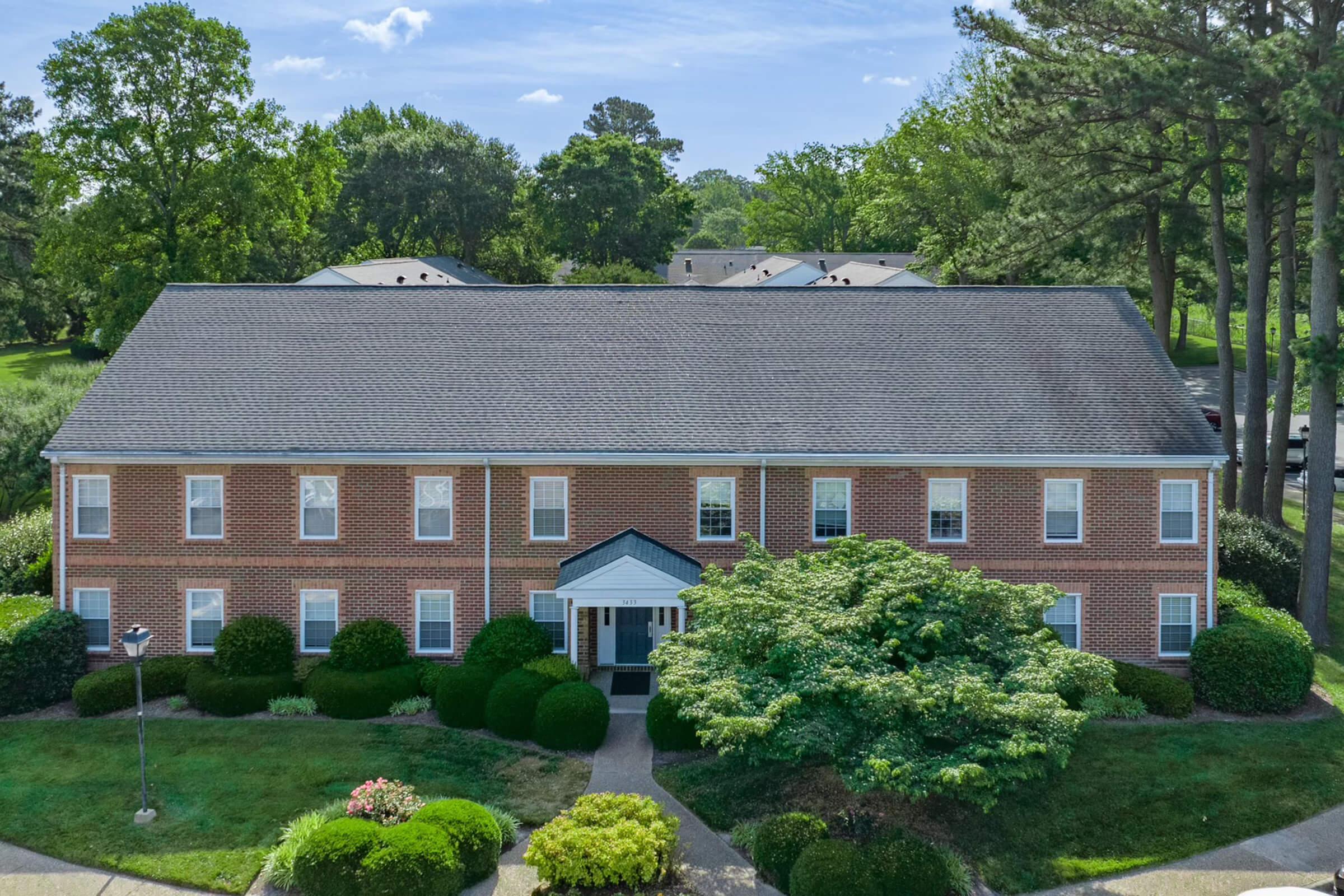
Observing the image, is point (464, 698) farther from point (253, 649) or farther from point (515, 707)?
point (253, 649)

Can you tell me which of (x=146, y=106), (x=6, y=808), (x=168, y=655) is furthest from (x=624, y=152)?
(x=6, y=808)

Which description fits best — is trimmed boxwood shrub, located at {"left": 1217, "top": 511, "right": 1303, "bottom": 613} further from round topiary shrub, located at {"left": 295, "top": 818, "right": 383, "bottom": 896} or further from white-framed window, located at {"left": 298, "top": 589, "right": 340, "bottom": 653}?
round topiary shrub, located at {"left": 295, "top": 818, "right": 383, "bottom": 896}

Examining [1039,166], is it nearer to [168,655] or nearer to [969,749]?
[969,749]

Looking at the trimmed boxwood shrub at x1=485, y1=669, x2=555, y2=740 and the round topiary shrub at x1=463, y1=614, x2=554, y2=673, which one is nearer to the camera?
the trimmed boxwood shrub at x1=485, y1=669, x2=555, y2=740

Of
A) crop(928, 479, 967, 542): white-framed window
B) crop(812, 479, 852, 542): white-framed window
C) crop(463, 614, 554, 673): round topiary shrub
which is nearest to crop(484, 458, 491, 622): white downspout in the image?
crop(463, 614, 554, 673): round topiary shrub

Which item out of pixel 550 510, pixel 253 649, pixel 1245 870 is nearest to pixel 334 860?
pixel 253 649

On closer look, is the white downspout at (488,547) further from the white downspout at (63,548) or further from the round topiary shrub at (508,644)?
the white downspout at (63,548)
